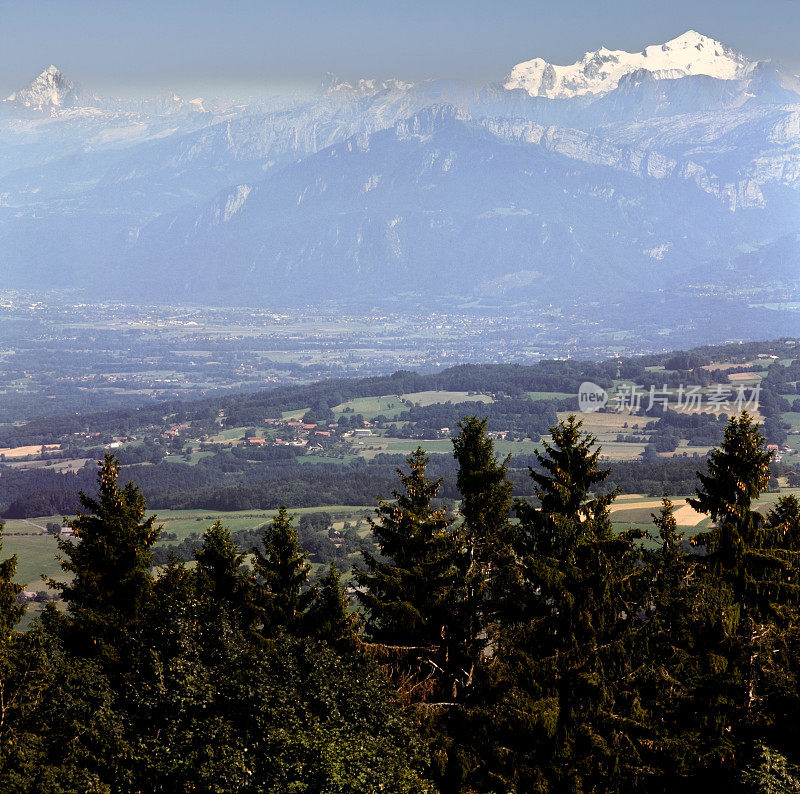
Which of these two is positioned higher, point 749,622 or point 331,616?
point 749,622

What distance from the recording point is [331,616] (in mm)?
24797

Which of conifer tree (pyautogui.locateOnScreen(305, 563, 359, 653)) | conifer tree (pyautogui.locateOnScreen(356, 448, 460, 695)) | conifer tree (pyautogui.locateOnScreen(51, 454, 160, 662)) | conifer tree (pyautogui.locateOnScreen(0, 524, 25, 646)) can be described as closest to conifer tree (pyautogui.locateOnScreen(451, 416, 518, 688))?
conifer tree (pyautogui.locateOnScreen(356, 448, 460, 695))

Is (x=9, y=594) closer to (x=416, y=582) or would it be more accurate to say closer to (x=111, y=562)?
(x=111, y=562)

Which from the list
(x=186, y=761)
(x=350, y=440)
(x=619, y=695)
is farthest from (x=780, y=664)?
(x=350, y=440)

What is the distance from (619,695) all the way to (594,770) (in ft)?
5.11

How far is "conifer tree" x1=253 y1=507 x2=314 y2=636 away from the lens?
81.0 feet

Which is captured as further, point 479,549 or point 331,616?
point 331,616

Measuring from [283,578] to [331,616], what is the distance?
160 cm

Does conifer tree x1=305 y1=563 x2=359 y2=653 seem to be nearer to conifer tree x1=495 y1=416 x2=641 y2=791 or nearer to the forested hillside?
the forested hillside

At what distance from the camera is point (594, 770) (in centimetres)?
1966

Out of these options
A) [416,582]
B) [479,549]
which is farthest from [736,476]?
[416,582]

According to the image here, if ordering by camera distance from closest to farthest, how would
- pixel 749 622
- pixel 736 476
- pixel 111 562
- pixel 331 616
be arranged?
pixel 749 622 → pixel 111 562 → pixel 331 616 → pixel 736 476

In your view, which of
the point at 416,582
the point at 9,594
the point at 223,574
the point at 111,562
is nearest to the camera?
the point at 9,594

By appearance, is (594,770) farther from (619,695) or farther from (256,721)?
(256,721)
